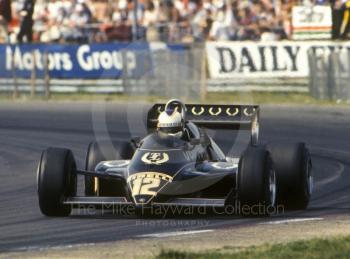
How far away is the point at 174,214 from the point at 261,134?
33.1 ft

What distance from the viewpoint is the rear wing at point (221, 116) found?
43.7 ft

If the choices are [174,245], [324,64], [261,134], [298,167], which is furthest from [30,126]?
[174,245]

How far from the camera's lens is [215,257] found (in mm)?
9031

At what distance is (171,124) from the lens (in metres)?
12.3

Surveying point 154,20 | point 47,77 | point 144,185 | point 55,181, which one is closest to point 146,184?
point 144,185

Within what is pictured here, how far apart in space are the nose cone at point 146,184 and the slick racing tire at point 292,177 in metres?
1.63

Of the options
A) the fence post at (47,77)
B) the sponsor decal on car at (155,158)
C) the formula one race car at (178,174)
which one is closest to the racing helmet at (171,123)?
the formula one race car at (178,174)

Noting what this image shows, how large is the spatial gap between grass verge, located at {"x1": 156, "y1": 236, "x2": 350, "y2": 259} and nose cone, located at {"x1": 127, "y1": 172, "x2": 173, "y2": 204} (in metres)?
1.80

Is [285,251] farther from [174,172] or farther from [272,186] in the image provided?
[272,186]

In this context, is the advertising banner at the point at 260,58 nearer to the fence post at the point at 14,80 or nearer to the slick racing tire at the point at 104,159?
the fence post at the point at 14,80

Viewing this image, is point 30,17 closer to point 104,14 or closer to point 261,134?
point 104,14

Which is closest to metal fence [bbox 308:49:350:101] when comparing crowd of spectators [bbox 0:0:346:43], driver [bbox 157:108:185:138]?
crowd of spectators [bbox 0:0:346:43]

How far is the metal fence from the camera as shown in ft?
89.5

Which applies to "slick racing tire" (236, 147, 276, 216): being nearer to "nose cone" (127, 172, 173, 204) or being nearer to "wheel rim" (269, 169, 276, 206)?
"wheel rim" (269, 169, 276, 206)
